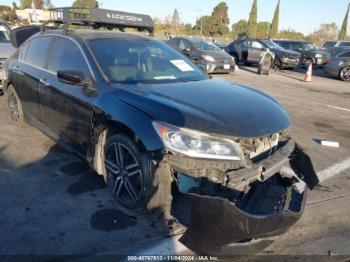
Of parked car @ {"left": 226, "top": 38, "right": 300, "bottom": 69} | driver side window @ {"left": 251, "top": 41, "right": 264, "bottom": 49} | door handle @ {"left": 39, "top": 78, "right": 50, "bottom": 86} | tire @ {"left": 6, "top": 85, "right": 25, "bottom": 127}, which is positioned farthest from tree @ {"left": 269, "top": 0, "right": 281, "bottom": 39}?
door handle @ {"left": 39, "top": 78, "right": 50, "bottom": 86}

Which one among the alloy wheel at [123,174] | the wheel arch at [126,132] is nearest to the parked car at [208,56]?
the wheel arch at [126,132]

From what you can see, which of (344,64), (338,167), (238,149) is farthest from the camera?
(344,64)

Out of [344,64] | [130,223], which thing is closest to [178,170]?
[130,223]

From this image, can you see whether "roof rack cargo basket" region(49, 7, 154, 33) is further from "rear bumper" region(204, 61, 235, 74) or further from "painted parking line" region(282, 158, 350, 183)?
"rear bumper" region(204, 61, 235, 74)

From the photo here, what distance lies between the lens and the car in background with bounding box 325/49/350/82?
15148 millimetres

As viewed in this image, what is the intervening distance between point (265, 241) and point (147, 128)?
1.33 m

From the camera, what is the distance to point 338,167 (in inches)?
185

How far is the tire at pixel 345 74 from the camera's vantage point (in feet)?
49.9

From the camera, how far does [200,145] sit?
106 inches

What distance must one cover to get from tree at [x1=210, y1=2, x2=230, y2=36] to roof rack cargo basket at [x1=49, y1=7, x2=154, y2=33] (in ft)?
212

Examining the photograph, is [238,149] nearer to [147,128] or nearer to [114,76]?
[147,128]

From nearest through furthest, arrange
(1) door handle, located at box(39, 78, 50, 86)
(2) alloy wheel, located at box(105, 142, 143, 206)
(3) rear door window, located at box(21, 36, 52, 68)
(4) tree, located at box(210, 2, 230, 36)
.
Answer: (2) alloy wheel, located at box(105, 142, 143, 206), (1) door handle, located at box(39, 78, 50, 86), (3) rear door window, located at box(21, 36, 52, 68), (4) tree, located at box(210, 2, 230, 36)

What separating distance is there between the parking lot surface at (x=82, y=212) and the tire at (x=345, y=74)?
A: 11.4m

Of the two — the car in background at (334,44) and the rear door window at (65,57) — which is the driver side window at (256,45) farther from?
the rear door window at (65,57)
